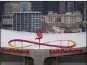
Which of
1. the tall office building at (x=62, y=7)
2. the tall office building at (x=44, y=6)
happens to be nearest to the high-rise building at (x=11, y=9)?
the tall office building at (x=44, y=6)

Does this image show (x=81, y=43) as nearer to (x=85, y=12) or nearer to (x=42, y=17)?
(x=85, y=12)

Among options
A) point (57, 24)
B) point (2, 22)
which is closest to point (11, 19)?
point (2, 22)

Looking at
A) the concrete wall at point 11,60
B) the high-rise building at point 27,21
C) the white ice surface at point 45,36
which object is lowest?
the concrete wall at point 11,60

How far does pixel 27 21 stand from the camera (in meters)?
4.30

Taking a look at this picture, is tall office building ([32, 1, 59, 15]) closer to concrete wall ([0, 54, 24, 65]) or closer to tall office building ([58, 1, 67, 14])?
tall office building ([58, 1, 67, 14])

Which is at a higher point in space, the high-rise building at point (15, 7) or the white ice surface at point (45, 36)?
the high-rise building at point (15, 7)

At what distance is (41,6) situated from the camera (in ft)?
14.1

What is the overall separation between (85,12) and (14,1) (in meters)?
1.45

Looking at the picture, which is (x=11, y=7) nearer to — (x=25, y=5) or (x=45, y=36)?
(x=25, y=5)

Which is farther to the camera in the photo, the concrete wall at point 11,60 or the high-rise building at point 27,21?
the concrete wall at point 11,60

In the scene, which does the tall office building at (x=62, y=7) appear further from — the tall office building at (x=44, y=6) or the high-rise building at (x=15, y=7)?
the high-rise building at (x=15, y=7)

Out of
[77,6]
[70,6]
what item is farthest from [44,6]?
[77,6]

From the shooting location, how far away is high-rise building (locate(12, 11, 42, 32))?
4.28 metres

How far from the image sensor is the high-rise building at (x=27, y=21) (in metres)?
4.28
